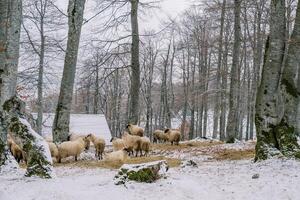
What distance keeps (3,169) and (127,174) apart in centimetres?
301

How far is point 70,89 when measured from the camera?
1232 centimetres

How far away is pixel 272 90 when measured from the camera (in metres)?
9.67

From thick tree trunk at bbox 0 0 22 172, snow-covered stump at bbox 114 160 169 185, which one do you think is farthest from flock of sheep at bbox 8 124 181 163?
snow-covered stump at bbox 114 160 169 185

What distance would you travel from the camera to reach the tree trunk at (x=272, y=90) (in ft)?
31.4

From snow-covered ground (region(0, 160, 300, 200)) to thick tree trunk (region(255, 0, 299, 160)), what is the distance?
Answer: 3.86 feet

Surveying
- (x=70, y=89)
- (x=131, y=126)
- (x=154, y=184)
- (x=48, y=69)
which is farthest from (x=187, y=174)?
(x=48, y=69)

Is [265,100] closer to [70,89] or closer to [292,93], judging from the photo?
[292,93]

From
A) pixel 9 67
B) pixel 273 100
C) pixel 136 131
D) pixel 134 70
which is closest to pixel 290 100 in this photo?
pixel 273 100

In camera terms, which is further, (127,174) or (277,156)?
(277,156)

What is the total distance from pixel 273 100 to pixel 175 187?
13.1 ft

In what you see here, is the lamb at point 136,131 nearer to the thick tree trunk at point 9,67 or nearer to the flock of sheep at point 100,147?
the flock of sheep at point 100,147

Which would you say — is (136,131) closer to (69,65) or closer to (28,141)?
(69,65)

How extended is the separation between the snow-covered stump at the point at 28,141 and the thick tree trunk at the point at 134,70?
32.8 feet

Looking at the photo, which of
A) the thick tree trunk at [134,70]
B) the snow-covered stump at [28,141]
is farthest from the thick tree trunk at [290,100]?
the thick tree trunk at [134,70]
